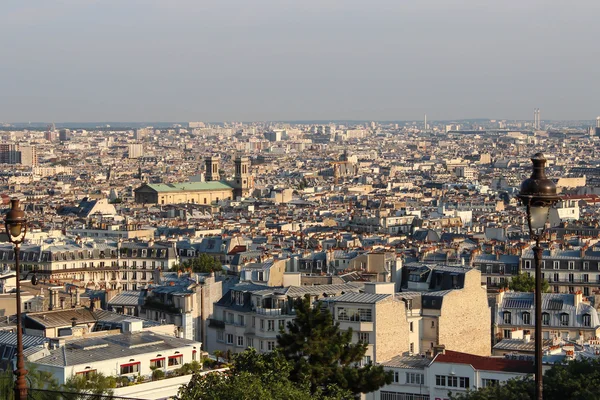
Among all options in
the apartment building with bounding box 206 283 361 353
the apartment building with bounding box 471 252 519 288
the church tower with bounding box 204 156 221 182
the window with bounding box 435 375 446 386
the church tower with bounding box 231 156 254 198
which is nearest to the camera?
the window with bounding box 435 375 446 386

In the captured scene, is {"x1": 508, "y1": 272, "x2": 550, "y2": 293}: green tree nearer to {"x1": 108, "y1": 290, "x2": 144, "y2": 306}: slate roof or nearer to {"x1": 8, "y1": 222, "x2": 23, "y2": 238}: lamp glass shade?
{"x1": 108, "y1": 290, "x2": 144, "y2": 306}: slate roof

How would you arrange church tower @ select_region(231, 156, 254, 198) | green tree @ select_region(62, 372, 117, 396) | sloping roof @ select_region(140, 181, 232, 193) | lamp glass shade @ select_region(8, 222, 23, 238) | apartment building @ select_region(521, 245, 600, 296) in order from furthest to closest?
church tower @ select_region(231, 156, 254, 198) → sloping roof @ select_region(140, 181, 232, 193) → apartment building @ select_region(521, 245, 600, 296) → green tree @ select_region(62, 372, 117, 396) → lamp glass shade @ select_region(8, 222, 23, 238)

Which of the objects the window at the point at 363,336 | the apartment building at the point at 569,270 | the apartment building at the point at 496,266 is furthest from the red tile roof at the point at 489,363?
the apartment building at the point at 569,270

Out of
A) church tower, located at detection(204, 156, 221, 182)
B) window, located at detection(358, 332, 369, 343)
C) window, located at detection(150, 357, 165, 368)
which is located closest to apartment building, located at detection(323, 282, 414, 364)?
window, located at detection(358, 332, 369, 343)

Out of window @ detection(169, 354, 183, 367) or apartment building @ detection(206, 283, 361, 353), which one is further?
apartment building @ detection(206, 283, 361, 353)

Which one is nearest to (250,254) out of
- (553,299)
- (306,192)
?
(553,299)

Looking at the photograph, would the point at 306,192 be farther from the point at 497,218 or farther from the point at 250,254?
the point at 250,254
